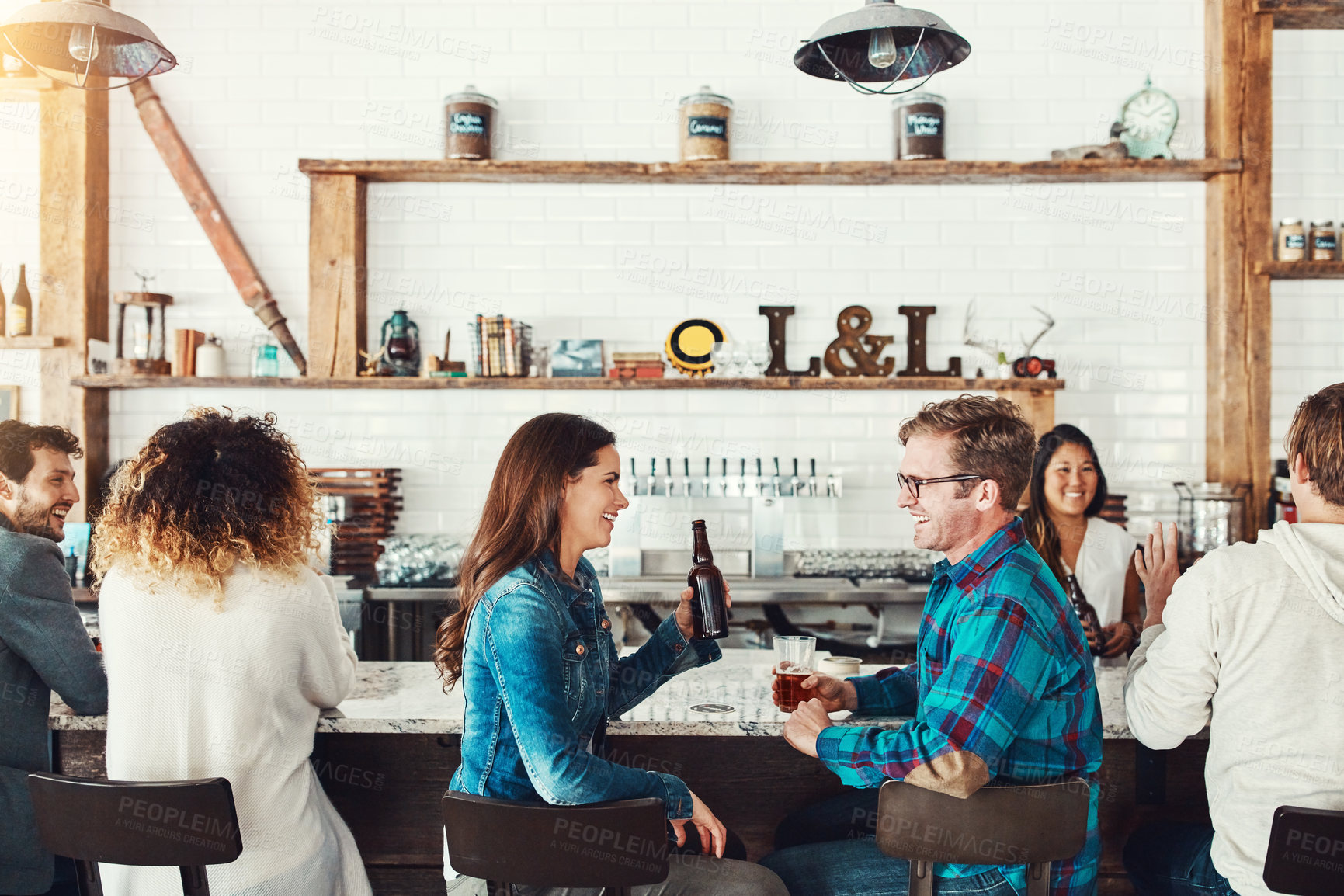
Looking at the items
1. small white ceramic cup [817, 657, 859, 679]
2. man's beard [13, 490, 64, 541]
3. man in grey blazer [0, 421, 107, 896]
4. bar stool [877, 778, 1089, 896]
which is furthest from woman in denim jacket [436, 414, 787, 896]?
man's beard [13, 490, 64, 541]

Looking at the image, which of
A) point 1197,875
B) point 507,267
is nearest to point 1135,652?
point 1197,875

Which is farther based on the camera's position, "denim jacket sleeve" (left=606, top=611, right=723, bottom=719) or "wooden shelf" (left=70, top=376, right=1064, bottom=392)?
"wooden shelf" (left=70, top=376, right=1064, bottom=392)

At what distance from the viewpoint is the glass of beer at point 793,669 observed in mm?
2018

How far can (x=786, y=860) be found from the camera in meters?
1.98

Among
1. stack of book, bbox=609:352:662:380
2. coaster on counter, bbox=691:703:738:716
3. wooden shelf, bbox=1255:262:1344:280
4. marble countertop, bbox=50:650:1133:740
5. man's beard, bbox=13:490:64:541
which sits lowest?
marble countertop, bbox=50:650:1133:740

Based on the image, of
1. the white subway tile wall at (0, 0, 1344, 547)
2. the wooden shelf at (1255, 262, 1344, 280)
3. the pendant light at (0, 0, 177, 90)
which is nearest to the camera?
the pendant light at (0, 0, 177, 90)

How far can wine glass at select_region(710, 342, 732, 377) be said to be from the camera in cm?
455

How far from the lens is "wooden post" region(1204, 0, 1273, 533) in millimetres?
4492

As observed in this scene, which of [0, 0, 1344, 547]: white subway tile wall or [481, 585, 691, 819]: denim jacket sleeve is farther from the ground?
[0, 0, 1344, 547]: white subway tile wall

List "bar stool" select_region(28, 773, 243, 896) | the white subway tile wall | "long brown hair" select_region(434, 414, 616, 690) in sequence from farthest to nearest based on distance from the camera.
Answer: the white subway tile wall → "long brown hair" select_region(434, 414, 616, 690) → "bar stool" select_region(28, 773, 243, 896)

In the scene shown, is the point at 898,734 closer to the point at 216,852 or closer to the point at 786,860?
the point at 786,860

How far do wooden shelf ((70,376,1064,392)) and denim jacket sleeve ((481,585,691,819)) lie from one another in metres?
2.89

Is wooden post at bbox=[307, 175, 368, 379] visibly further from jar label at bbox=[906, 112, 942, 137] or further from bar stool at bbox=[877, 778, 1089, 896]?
bar stool at bbox=[877, 778, 1089, 896]

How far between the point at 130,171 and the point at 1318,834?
206 inches
